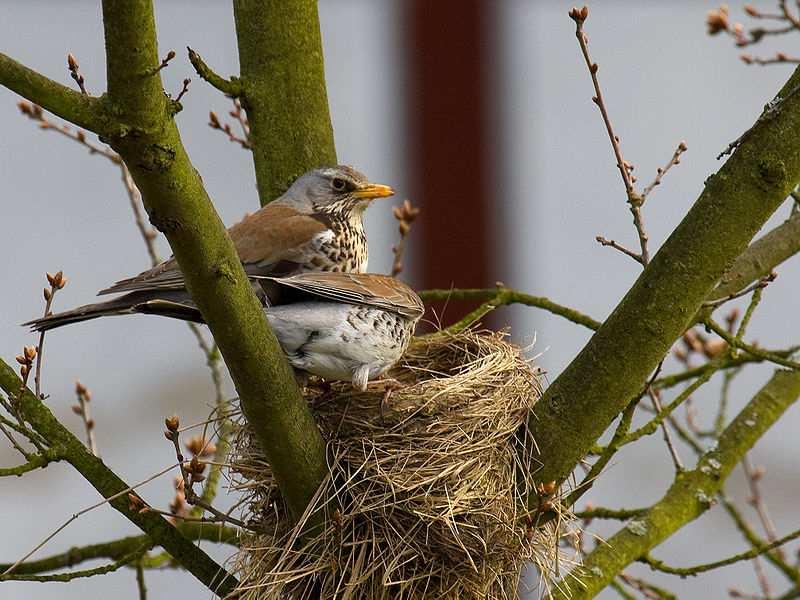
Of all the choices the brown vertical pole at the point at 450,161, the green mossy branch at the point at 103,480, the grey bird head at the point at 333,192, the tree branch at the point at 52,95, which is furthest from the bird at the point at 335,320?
the brown vertical pole at the point at 450,161

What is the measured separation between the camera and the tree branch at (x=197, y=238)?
1945 millimetres

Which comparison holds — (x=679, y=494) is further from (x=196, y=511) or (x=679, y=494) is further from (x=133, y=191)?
(x=133, y=191)

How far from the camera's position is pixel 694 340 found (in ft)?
13.5

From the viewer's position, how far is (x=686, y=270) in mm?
2514

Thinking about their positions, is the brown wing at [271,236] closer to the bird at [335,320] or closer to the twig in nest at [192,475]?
the bird at [335,320]

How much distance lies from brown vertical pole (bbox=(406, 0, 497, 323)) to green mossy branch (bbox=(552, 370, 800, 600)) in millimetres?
1242

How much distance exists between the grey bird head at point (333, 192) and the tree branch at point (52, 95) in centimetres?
146

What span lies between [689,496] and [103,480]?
155 centimetres

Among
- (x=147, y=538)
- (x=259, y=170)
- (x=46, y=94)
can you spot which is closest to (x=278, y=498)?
(x=147, y=538)

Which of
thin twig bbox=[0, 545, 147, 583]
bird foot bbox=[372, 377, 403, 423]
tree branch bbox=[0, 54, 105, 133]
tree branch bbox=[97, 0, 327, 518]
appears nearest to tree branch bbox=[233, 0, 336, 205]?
bird foot bbox=[372, 377, 403, 423]

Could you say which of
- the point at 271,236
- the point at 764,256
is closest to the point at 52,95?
the point at 271,236

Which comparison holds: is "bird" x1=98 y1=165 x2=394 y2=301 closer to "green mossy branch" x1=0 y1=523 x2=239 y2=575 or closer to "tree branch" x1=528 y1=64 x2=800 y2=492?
"green mossy branch" x1=0 y1=523 x2=239 y2=575

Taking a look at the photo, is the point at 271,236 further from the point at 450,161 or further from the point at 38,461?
the point at 450,161

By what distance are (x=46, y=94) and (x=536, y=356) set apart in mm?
1772
